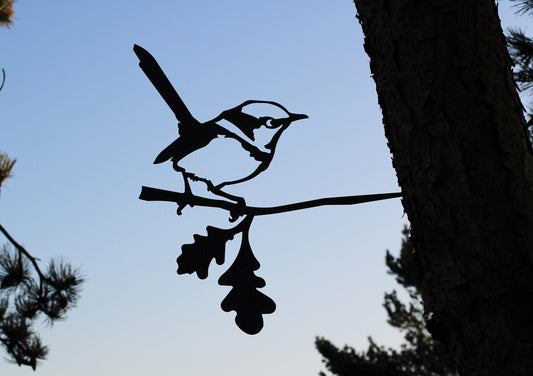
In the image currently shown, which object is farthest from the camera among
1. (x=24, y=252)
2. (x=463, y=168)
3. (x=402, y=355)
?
(x=402, y=355)

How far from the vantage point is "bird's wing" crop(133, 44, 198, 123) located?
1144mm

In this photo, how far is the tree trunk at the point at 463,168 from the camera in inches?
30.9

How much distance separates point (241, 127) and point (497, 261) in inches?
22.5

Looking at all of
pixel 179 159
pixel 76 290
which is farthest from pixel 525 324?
pixel 76 290

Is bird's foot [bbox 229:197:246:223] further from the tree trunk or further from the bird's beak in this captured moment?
the tree trunk

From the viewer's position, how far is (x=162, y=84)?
1163 mm

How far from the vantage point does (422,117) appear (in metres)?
0.88

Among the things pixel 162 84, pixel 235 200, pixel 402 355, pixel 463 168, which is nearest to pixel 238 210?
pixel 235 200

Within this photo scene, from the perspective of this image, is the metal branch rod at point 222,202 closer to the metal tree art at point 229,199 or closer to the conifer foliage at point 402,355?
the metal tree art at point 229,199

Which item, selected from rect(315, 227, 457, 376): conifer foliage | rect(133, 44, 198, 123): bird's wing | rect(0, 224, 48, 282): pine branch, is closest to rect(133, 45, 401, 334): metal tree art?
rect(133, 44, 198, 123): bird's wing

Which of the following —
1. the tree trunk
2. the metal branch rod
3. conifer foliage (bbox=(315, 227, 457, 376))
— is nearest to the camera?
the tree trunk

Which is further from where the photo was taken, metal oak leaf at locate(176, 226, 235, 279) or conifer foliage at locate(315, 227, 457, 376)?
conifer foliage at locate(315, 227, 457, 376)

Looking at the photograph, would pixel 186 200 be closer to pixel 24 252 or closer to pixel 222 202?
pixel 222 202

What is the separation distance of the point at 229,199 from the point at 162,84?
27 cm
